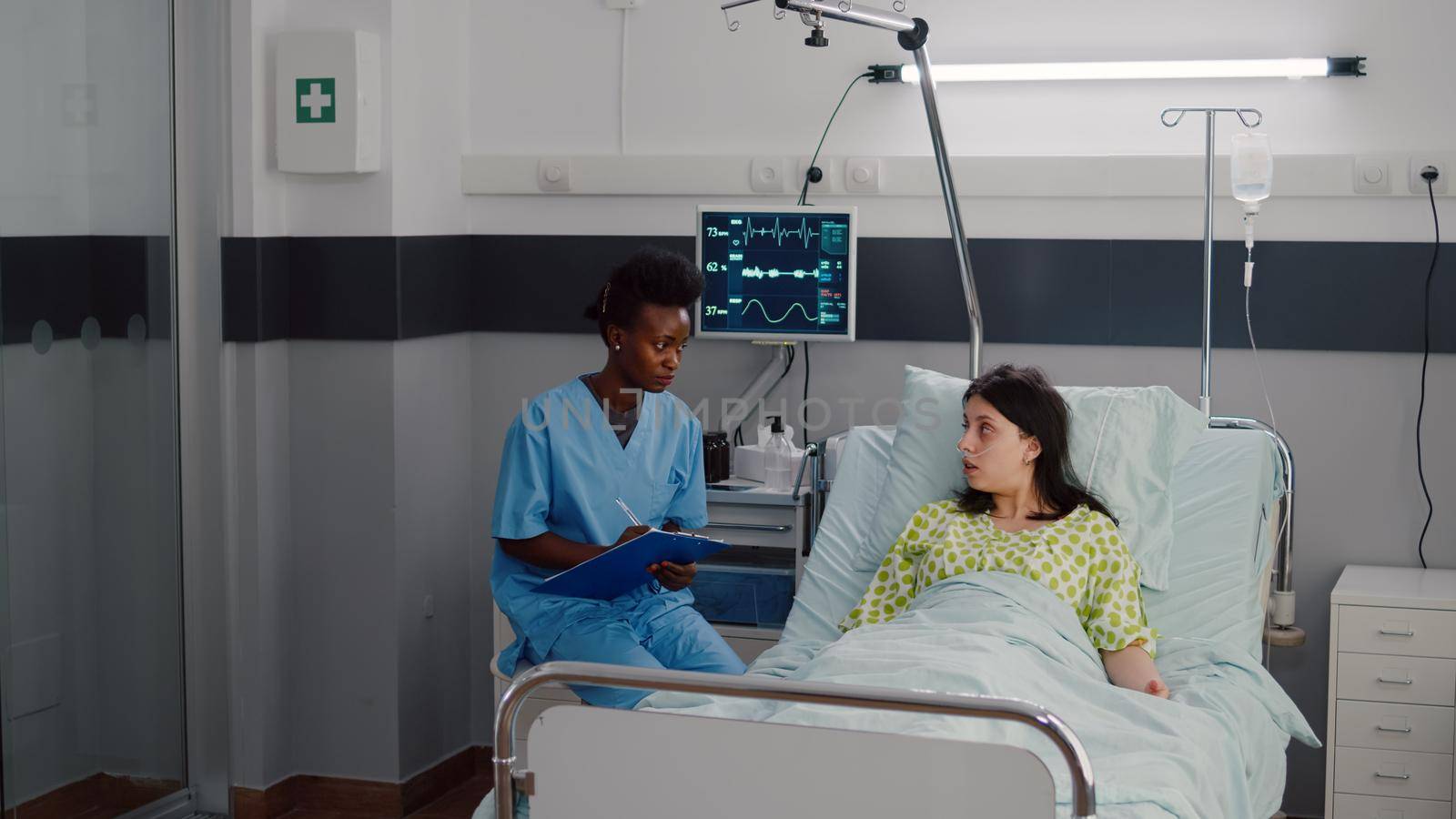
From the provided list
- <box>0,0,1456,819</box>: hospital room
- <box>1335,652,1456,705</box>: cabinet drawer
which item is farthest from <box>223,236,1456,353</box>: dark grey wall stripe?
<box>1335,652,1456,705</box>: cabinet drawer

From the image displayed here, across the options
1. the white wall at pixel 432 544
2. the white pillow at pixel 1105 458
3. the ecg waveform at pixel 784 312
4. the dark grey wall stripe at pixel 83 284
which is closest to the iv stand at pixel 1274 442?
the white pillow at pixel 1105 458

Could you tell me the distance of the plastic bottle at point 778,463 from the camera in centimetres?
342

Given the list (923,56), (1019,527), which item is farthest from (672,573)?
(923,56)

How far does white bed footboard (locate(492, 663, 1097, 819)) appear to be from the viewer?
1.56 metres

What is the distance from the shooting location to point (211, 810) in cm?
350

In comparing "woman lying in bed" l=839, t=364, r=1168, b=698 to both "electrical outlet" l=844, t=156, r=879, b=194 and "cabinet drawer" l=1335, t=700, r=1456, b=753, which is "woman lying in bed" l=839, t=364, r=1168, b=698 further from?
"electrical outlet" l=844, t=156, r=879, b=194

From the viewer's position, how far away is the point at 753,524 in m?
3.35

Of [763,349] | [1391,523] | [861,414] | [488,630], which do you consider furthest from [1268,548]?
[488,630]

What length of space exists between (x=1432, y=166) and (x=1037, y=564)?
1.57m

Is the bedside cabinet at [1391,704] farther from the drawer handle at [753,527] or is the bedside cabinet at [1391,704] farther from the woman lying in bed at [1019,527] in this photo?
the drawer handle at [753,527]

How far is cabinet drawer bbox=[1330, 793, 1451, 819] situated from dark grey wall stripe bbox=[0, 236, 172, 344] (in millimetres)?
2905

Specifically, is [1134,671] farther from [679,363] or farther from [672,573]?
[679,363]

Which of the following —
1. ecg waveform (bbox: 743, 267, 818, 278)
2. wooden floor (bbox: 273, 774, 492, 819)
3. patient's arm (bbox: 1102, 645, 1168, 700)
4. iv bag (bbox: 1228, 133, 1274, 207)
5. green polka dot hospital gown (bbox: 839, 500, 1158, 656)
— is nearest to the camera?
patient's arm (bbox: 1102, 645, 1168, 700)

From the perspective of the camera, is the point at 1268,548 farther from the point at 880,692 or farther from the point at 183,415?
the point at 183,415
